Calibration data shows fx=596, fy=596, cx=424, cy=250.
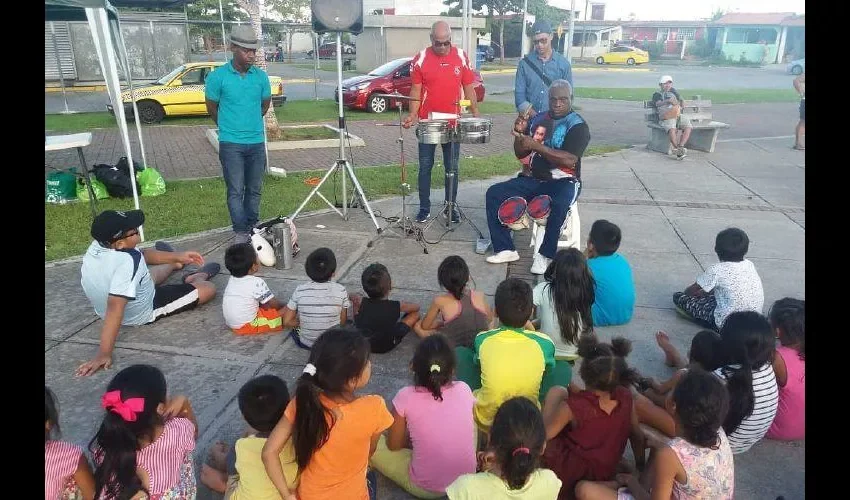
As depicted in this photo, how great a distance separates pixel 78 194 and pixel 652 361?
7336mm

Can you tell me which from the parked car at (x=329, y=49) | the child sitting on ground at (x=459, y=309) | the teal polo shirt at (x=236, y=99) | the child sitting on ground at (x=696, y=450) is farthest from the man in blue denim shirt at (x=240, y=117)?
the parked car at (x=329, y=49)

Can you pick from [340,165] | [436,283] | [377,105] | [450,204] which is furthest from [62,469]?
[377,105]

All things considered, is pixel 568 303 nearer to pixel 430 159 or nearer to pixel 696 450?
pixel 696 450

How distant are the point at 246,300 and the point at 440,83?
339 centimetres

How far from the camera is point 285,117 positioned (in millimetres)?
15938

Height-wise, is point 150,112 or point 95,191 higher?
point 150,112

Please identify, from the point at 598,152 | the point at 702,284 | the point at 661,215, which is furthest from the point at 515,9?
the point at 702,284

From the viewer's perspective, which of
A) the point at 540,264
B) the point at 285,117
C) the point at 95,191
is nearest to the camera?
the point at 540,264

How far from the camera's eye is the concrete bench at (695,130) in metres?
11.5

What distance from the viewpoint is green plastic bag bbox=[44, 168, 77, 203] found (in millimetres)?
7609

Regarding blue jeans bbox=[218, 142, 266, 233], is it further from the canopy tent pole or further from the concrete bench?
the concrete bench

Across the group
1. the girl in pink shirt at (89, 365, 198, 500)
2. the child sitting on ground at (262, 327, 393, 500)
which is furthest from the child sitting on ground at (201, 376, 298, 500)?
the girl in pink shirt at (89, 365, 198, 500)

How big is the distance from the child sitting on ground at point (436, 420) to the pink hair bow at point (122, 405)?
3.61 ft
